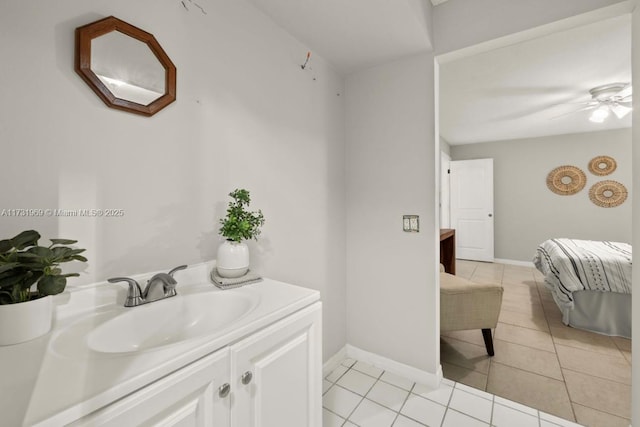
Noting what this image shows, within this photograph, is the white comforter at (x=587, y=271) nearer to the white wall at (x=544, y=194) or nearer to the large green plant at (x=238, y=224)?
the white wall at (x=544, y=194)

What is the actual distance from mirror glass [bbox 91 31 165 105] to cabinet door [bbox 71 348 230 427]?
3.05 ft

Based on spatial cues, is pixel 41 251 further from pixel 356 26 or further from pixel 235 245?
pixel 356 26

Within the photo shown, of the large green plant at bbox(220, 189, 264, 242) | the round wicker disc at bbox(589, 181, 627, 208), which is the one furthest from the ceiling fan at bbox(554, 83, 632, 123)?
the large green plant at bbox(220, 189, 264, 242)

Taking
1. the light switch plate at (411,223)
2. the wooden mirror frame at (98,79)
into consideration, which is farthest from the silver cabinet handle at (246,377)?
the light switch plate at (411,223)

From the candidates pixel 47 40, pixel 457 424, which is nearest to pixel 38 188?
pixel 47 40

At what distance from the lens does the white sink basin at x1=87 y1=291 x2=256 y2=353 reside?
2.58ft

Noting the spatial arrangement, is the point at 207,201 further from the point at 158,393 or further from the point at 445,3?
the point at 445,3

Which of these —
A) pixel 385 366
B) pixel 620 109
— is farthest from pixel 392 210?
pixel 620 109

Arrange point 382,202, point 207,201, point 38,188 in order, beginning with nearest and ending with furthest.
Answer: point 38,188
point 207,201
point 382,202

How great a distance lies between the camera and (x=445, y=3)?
173 cm

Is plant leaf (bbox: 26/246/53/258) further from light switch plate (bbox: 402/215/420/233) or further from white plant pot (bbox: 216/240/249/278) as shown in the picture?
light switch plate (bbox: 402/215/420/233)

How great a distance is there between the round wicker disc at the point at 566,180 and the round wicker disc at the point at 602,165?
15 cm

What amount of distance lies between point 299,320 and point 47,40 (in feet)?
3.84

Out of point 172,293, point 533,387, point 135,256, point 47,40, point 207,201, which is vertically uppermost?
point 47,40
